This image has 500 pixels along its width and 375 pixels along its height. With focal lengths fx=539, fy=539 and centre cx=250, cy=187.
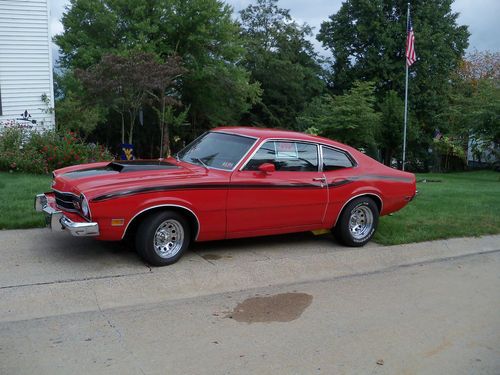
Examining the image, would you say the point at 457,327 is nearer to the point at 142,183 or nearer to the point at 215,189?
the point at 215,189

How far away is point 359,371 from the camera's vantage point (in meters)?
4.02

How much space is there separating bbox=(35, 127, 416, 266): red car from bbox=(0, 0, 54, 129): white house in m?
11.4

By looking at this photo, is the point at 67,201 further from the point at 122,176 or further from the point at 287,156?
the point at 287,156

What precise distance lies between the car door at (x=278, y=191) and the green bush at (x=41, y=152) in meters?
7.64

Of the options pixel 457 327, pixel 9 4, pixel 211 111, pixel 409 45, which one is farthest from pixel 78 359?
pixel 211 111

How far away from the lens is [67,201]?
6.01 m

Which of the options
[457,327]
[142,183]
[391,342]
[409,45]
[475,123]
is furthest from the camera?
[475,123]

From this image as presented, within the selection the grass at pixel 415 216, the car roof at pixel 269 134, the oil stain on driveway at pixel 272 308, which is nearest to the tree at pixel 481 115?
the grass at pixel 415 216

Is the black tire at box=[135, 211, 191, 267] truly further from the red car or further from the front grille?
the front grille

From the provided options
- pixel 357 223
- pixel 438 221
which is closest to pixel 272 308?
pixel 357 223

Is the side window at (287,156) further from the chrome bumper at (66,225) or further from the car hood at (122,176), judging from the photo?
the chrome bumper at (66,225)

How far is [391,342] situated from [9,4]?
15684 millimetres

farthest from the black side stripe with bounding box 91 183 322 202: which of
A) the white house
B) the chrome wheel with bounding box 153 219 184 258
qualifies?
the white house

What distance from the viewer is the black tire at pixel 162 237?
580cm
